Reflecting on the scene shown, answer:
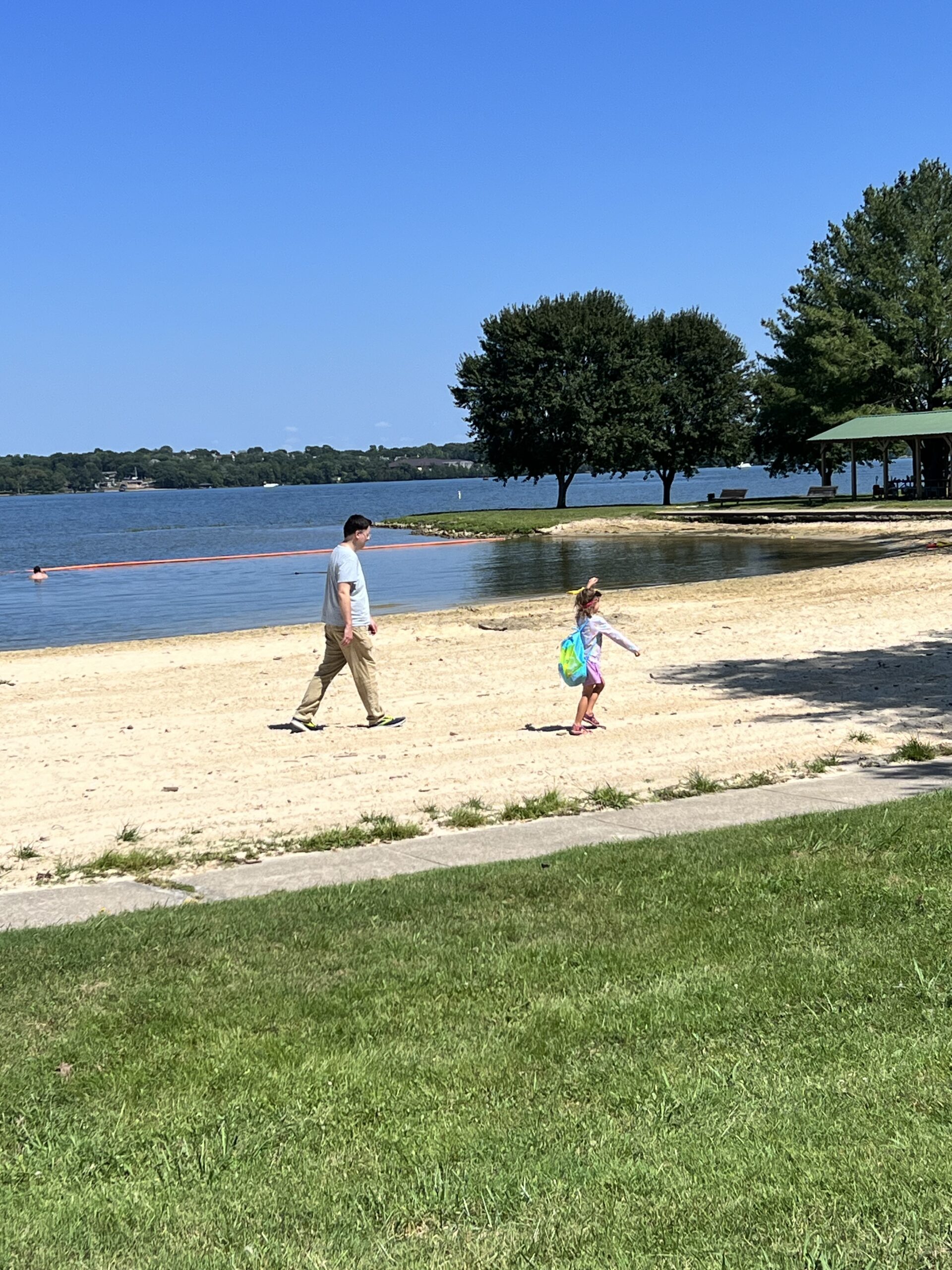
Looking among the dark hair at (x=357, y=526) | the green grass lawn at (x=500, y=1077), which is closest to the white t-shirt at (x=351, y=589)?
the dark hair at (x=357, y=526)

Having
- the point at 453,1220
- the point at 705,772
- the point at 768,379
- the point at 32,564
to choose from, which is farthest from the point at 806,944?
the point at 768,379

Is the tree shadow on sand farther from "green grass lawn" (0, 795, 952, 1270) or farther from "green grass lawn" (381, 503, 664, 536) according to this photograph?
"green grass lawn" (381, 503, 664, 536)

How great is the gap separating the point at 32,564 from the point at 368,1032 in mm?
53679

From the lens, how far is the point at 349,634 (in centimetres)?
1222

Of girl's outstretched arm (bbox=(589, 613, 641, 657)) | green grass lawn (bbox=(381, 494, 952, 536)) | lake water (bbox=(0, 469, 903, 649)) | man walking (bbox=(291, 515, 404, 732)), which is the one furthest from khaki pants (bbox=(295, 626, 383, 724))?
green grass lawn (bbox=(381, 494, 952, 536))

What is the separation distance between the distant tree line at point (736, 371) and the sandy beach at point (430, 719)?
3846 cm

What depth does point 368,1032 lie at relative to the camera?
459 cm

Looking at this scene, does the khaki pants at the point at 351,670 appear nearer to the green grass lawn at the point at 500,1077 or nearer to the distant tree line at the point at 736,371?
the green grass lawn at the point at 500,1077

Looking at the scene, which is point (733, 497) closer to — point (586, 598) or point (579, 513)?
point (579, 513)

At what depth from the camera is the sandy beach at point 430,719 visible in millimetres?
9492

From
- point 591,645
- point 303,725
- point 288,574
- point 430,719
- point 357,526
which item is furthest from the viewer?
point 288,574

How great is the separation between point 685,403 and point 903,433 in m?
23.1

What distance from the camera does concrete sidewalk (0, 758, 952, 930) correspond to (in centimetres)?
681

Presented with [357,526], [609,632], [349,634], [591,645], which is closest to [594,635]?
[591,645]
